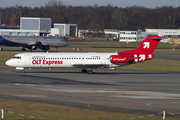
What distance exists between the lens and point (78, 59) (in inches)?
1597

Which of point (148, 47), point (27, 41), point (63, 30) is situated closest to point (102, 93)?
point (148, 47)

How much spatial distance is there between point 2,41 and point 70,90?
61.4m

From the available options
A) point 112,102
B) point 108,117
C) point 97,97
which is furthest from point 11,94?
point 108,117

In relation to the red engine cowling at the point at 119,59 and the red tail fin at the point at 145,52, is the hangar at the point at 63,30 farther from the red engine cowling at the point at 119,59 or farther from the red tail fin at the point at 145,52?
the red engine cowling at the point at 119,59

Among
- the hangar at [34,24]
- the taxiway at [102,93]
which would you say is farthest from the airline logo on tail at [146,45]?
the hangar at [34,24]

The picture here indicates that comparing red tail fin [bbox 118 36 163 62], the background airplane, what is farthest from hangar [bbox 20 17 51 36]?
red tail fin [bbox 118 36 163 62]

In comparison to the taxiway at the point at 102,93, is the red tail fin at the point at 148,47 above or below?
above

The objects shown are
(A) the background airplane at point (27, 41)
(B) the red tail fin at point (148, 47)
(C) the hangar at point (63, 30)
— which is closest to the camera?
(B) the red tail fin at point (148, 47)

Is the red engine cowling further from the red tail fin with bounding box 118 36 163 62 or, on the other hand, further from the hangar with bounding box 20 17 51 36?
the hangar with bounding box 20 17 51 36

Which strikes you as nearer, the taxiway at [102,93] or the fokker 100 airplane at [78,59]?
the taxiway at [102,93]

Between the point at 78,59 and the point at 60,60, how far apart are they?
102 inches

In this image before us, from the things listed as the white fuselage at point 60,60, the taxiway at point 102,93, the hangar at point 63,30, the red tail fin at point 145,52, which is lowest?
the taxiway at point 102,93

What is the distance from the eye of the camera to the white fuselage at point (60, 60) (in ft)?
131

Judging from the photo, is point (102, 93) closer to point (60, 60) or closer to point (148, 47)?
point (60, 60)
